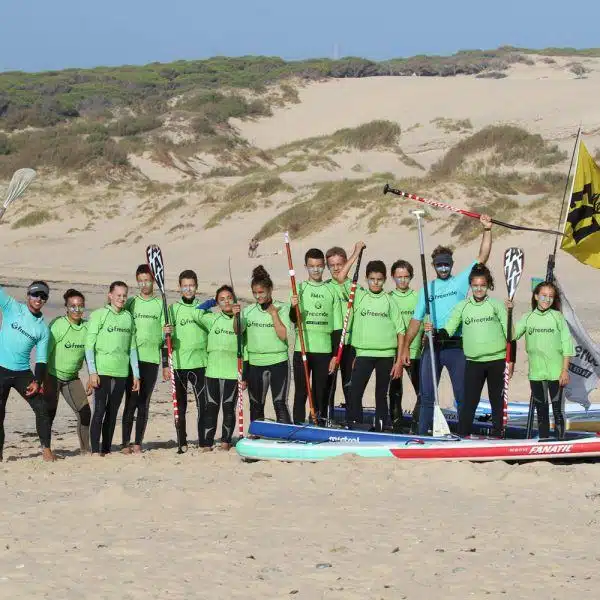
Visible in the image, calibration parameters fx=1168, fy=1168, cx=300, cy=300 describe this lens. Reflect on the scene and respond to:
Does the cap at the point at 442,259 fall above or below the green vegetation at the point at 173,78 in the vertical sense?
below

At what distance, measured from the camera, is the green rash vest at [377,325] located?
8.96m

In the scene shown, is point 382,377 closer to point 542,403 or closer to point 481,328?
point 481,328

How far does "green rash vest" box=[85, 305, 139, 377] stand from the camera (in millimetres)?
8914

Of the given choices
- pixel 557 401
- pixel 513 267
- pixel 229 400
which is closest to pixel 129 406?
pixel 229 400

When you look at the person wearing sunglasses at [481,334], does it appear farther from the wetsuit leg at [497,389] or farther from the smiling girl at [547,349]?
the smiling girl at [547,349]

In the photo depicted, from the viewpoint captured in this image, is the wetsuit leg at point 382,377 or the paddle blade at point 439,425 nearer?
the paddle blade at point 439,425

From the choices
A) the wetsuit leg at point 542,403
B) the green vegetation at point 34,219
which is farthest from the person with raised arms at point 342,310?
the green vegetation at point 34,219

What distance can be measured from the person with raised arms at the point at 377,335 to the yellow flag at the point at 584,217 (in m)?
1.61

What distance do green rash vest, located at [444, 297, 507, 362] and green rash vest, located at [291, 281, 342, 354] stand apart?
1.02 meters

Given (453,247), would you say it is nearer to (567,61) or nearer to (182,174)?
(182,174)

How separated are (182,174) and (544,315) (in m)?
32.4

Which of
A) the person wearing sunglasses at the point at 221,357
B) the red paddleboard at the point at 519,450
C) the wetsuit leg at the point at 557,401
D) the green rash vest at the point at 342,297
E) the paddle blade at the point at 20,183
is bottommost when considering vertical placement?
the red paddleboard at the point at 519,450

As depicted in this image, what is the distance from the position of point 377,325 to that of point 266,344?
0.87m

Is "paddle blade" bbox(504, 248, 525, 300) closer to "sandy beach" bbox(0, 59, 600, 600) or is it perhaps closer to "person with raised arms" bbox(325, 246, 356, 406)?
"person with raised arms" bbox(325, 246, 356, 406)
